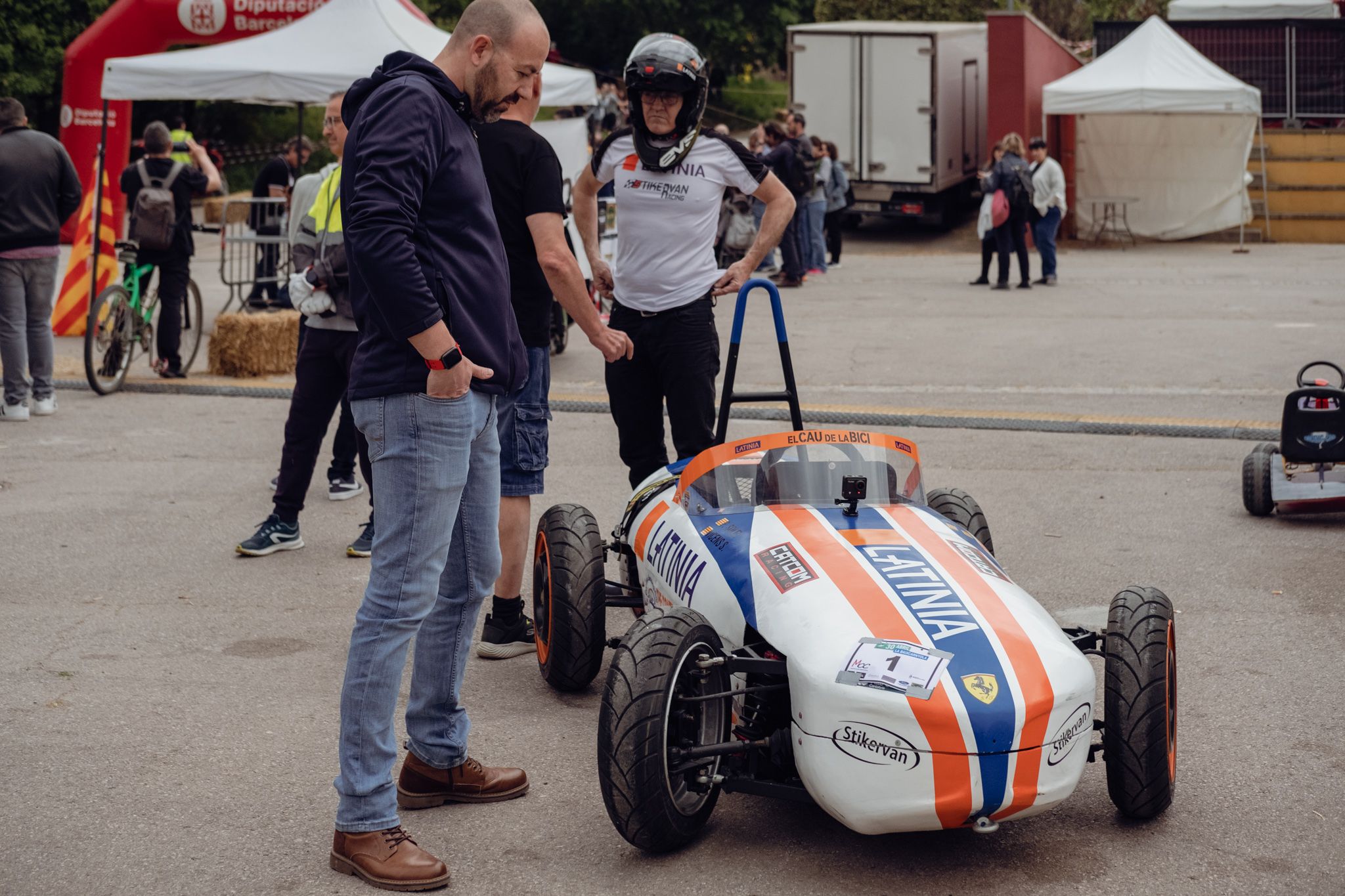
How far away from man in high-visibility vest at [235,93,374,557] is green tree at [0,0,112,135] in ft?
74.1

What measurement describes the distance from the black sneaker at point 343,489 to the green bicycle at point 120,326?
11.9 feet

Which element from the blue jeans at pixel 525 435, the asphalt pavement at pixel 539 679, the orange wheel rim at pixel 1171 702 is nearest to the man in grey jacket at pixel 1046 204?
the asphalt pavement at pixel 539 679

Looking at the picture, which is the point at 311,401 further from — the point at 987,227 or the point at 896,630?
the point at 987,227

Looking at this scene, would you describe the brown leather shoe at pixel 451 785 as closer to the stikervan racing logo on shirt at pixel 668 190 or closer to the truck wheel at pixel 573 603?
the truck wheel at pixel 573 603

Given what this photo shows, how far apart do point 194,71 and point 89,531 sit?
621 centimetres

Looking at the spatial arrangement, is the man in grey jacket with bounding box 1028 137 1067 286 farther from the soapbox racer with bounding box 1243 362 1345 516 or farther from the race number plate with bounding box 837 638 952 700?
the race number plate with bounding box 837 638 952 700

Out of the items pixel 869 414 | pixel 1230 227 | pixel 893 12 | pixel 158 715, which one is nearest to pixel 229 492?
pixel 158 715

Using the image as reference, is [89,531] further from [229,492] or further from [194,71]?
[194,71]

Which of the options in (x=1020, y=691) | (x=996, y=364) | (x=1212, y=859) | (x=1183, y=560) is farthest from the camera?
(x=996, y=364)

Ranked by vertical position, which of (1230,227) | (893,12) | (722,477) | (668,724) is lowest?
(668,724)

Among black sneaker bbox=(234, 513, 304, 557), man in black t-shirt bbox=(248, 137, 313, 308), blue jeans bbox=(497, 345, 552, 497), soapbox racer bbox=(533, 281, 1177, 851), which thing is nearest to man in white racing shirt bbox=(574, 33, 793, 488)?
blue jeans bbox=(497, 345, 552, 497)

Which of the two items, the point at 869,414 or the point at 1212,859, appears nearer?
the point at 1212,859

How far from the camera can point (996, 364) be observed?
12.4 meters

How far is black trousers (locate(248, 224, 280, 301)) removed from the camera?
49.0ft
